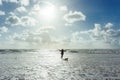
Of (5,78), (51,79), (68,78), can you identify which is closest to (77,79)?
(68,78)

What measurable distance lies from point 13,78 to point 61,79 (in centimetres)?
543

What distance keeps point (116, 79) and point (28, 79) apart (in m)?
9.63

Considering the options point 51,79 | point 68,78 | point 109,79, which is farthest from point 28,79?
point 109,79

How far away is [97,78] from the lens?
21609 millimetres

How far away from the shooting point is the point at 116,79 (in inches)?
824

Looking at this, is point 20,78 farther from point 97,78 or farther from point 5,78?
point 97,78

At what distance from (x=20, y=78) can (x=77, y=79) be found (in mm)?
6453

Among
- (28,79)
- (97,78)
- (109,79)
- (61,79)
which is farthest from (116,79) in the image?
(28,79)

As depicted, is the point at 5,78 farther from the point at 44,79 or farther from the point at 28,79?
the point at 44,79

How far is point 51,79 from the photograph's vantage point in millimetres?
21031

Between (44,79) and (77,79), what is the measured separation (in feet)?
11.9

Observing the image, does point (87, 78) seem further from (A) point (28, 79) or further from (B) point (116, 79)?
(A) point (28, 79)

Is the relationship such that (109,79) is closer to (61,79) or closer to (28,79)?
(61,79)

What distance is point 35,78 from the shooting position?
71.3ft
